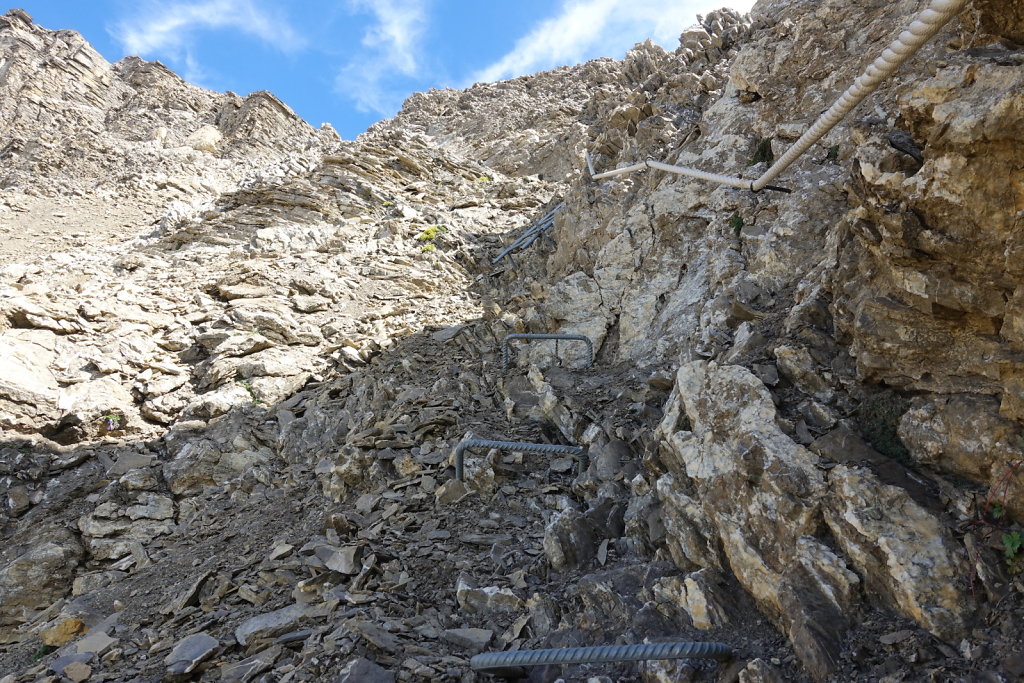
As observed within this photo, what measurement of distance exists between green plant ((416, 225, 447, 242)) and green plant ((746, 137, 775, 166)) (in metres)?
7.94

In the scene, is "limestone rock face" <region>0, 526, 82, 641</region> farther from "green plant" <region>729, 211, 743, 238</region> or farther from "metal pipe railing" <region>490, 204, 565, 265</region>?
"metal pipe railing" <region>490, 204, 565, 265</region>

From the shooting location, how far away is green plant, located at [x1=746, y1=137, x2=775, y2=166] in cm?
640

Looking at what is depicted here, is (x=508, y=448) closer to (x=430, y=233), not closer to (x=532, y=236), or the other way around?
(x=532, y=236)

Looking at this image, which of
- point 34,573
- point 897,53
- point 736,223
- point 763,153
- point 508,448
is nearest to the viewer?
point 897,53

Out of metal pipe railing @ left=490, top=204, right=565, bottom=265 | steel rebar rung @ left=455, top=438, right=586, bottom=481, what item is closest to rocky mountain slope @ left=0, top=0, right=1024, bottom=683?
steel rebar rung @ left=455, top=438, right=586, bottom=481

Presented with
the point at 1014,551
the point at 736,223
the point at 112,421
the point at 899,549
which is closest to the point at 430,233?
the point at 112,421

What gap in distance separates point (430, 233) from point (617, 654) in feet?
38.3

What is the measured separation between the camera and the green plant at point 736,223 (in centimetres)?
588

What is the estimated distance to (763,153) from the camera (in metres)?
6.53

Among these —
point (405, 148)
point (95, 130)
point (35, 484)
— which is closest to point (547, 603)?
point (35, 484)

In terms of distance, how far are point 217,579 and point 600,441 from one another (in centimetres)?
325

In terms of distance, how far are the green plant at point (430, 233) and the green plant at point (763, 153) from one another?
26.1ft

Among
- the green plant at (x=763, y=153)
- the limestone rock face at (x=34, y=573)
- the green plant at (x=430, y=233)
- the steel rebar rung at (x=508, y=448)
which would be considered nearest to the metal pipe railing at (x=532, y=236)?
the green plant at (x=430, y=233)

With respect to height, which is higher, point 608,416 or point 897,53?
point 897,53
